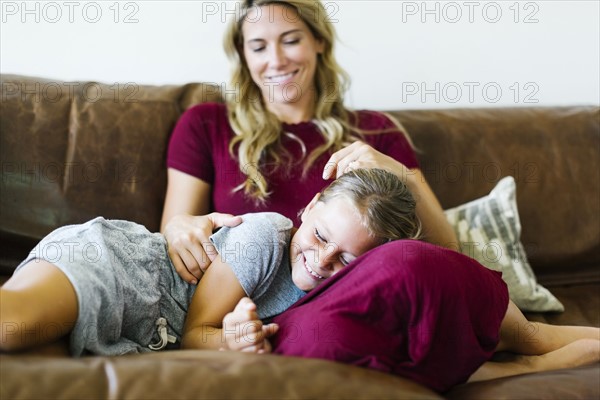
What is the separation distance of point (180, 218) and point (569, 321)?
1.03 metres

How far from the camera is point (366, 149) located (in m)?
1.62

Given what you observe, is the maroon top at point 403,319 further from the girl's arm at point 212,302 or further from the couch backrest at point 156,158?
the couch backrest at point 156,158

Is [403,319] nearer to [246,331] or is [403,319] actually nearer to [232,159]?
[246,331]

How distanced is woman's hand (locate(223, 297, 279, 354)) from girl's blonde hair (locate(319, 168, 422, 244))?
0.29 metres

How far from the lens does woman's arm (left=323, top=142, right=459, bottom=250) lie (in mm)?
1578

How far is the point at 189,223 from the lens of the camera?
5.30 feet

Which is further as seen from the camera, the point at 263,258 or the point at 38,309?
the point at 263,258

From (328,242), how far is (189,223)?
0.39 m

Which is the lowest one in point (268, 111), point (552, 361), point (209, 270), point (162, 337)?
point (552, 361)

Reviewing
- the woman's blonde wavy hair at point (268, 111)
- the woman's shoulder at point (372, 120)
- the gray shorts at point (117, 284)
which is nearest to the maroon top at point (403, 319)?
the gray shorts at point (117, 284)

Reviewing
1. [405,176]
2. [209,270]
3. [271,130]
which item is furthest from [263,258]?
[271,130]

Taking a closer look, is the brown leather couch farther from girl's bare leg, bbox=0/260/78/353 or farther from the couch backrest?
girl's bare leg, bbox=0/260/78/353

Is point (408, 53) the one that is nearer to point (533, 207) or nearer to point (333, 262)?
A: point (533, 207)

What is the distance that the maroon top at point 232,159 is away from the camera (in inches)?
73.0
